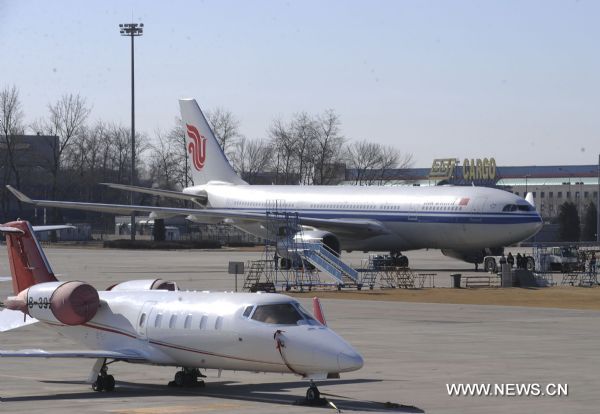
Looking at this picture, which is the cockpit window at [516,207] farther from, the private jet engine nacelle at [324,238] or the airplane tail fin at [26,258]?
the airplane tail fin at [26,258]

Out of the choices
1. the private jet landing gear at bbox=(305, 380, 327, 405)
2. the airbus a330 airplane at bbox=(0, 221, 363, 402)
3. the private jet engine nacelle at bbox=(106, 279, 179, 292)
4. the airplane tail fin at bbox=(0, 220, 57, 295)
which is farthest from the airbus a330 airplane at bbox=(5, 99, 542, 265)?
the private jet landing gear at bbox=(305, 380, 327, 405)

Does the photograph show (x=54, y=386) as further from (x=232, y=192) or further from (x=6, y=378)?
(x=232, y=192)

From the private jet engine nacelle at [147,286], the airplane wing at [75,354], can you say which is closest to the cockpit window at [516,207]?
the private jet engine nacelle at [147,286]

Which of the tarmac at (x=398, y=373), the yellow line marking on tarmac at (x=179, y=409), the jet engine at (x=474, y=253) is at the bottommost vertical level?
the tarmac at (x=398, y=373)

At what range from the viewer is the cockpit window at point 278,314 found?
71.8ft

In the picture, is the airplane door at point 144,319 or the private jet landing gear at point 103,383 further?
the airplane door at point 144,319

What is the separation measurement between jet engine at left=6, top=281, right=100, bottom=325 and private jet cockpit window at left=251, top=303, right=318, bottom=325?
389 centimetres

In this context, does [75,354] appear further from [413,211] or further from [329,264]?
[413,211]

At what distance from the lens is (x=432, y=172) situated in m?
195

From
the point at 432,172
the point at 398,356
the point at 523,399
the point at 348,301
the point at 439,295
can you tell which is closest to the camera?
the point at 523,399

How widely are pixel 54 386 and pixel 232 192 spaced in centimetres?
5955

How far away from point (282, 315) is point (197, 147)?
6623 cm

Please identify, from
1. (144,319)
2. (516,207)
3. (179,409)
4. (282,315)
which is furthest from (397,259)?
(179,409)

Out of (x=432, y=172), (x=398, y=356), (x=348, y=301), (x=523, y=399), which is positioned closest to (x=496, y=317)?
(x=348, y=301)
